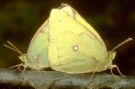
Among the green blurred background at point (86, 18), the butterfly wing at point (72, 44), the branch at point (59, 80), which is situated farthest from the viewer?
the green blurred background at point (86, 18)

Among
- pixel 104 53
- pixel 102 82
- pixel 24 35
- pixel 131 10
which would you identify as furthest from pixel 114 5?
pixel 102 82

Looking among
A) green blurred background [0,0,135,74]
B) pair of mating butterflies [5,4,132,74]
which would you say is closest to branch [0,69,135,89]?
pair of mating butterflies [5,4,132,74]

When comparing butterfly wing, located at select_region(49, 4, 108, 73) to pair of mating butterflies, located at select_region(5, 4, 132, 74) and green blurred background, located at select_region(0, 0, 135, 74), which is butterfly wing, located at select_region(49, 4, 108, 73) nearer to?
pair of mating butterflies, located at select_region(5, 4, 132, 74)

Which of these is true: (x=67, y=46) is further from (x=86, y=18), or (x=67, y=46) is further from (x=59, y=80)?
(x=86, y=18)

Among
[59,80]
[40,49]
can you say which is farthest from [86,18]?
[59,80]

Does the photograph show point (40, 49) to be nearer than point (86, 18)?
Yes

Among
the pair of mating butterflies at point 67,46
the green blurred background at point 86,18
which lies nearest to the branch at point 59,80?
the pair of mating butterflies at point 67,46

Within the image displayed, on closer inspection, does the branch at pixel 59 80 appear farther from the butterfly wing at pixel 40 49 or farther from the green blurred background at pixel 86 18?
the green blurred background at pixel 86 18

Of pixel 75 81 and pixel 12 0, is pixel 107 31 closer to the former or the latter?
pixel 12 0
